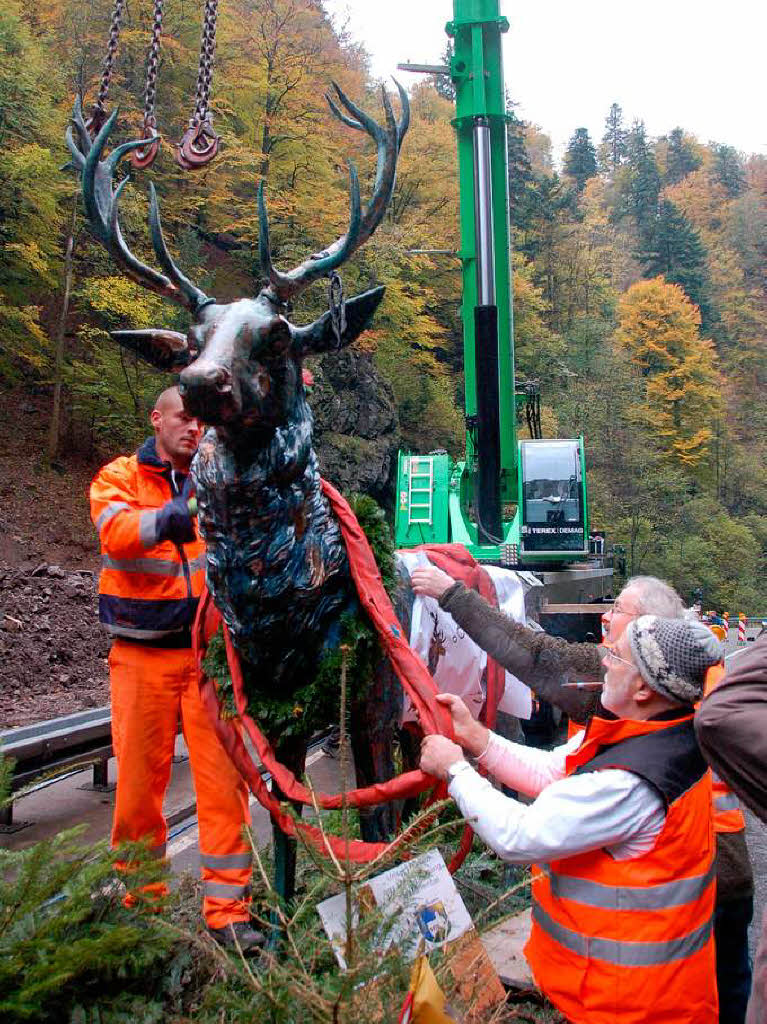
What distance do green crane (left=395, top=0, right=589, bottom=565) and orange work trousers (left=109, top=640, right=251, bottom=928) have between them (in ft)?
21.2

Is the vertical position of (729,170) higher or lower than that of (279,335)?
higher

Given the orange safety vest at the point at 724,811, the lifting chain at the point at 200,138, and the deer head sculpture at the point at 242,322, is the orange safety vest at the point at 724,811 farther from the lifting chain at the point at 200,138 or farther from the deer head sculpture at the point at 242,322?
the lifting chain at the point at 200,138

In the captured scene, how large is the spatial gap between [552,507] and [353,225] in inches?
307

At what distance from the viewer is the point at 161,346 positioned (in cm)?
312

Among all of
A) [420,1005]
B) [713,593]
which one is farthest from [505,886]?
[713,593]

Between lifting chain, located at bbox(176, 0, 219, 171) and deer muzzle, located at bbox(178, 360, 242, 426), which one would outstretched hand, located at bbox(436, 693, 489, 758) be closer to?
deer muzzle, located at bbox(178, 360, 242, 426)

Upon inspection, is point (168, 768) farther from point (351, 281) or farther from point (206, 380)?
point (351, 281)

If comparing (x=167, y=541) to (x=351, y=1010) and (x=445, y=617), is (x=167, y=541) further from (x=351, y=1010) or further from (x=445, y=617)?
(x=351, y=1010)

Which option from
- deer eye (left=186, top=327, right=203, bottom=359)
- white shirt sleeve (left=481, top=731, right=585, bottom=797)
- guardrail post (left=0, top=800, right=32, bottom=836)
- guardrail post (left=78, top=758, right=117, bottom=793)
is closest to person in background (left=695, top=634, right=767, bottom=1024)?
white shirt sleeve (left=481, top=731, right=585, bottom=797)

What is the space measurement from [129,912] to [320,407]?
1946 centimetres

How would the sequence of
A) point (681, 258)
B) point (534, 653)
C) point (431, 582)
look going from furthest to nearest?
point (681, 258), point (431, 582), point (534, 653)

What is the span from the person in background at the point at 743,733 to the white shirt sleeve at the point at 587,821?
52cm

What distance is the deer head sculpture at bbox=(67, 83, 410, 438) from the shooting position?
2.63m

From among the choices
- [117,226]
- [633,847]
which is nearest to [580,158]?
[117,226]
